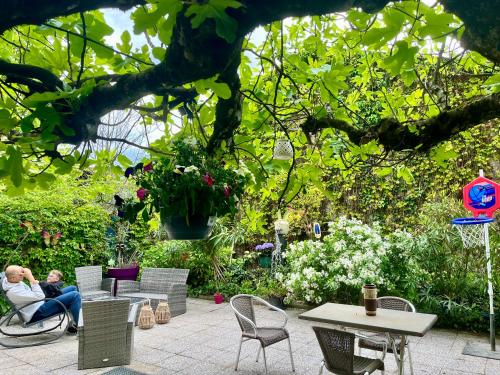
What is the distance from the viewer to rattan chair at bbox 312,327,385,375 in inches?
104

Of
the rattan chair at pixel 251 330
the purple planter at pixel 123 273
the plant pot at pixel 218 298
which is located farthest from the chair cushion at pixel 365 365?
the purple planter at pixel 123 273

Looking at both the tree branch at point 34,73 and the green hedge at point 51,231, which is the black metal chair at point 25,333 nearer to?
the green hedge at point 51,231

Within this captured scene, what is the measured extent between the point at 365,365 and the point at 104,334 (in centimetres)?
267

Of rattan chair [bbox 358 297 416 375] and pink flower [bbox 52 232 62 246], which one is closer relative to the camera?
rattan chair [bbox 358 297 416 375]

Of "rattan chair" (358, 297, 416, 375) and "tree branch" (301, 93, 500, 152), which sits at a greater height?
"tree branch" (301, 93, 500, 152)

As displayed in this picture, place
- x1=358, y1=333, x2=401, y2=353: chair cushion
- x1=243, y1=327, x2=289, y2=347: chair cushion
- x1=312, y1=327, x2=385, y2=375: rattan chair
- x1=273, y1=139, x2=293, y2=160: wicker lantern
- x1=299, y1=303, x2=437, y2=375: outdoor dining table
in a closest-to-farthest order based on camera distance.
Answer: x1=273, y1=139, x2=293, y2=160: wicker lantern < x1=312, y1=327, x2=385, y2=375: rattan chair < x1=299, y1=303, x2=437, y2=375: outdoor dining table < x1=358, y1=333, x2=401, y2=353: chair cushion < x1=243, y1=327, x2=289, y2=347: chair cushion

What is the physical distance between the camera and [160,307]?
5684 mm

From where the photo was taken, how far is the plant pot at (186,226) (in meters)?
1.65

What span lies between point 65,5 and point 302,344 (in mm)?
4590

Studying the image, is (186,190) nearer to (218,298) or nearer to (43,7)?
(43,7)

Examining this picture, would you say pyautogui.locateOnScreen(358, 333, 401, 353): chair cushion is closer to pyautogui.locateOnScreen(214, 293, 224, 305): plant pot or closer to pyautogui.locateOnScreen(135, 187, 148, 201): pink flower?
pyautogui.locateOnScreen(135, 187, 148, 201): pink flower

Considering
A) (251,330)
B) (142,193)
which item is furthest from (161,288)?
(142,193)

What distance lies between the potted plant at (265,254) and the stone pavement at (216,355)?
239cm

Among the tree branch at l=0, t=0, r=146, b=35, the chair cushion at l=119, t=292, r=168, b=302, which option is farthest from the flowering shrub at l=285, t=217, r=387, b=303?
the tree branch at l=0, t=0, r=146, b=35
